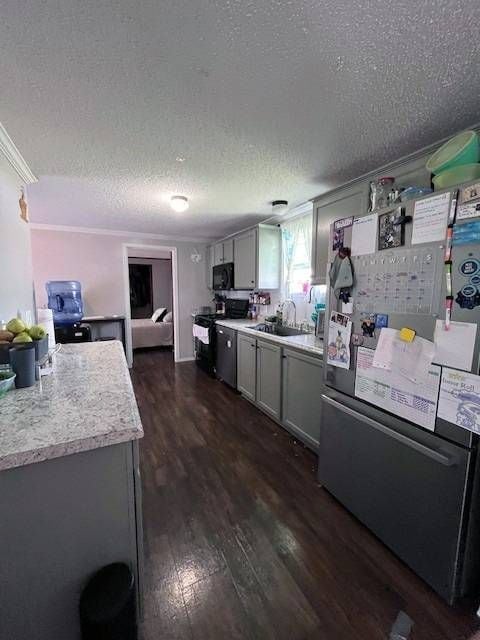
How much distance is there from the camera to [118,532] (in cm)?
91

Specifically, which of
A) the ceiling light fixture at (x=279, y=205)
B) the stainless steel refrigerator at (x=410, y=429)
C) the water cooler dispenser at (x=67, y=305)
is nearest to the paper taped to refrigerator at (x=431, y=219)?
the stainless steel refrigerator at (x=410, y=429)

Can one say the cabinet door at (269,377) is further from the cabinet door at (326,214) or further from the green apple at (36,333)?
the green apple at (36,333)

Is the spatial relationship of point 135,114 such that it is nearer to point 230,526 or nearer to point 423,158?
point 423,158

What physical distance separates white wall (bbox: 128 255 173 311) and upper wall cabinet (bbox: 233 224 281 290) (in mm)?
4204

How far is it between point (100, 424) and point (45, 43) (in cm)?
142

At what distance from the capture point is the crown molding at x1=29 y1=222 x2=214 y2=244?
4.13 metres

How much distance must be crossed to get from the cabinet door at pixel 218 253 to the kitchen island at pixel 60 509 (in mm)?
3869

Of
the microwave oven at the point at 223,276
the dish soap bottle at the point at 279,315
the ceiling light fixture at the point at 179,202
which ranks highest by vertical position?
the ceiling light fixture at the point at 179,202

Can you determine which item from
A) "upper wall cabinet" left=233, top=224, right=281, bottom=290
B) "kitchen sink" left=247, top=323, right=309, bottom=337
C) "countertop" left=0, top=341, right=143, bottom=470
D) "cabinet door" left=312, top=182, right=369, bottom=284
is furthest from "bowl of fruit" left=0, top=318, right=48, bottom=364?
"upper wall cabinet" left=233, top=224, right=281, bottom=290

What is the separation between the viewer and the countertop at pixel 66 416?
2.55 feet


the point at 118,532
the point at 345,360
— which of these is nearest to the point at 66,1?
the point at 118,532

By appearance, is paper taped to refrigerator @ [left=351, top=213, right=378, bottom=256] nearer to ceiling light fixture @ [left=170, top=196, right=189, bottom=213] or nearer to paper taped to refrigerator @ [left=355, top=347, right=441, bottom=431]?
paper taped to refrigerator @ [left=355, top=347, right=441, bottom=431]

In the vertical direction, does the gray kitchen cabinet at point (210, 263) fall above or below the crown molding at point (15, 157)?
below

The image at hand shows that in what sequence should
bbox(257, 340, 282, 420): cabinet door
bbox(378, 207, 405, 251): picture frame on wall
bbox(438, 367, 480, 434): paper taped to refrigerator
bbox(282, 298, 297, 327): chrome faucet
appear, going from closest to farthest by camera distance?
bbox(438, 367, 480, 434): paper taped to refrigerator, bbox(378, 207, 405, 251): picture frame on wall, bbox(257, 340, 282, 420): cabinet door, bbox(282, 298, 297, 327): chrome faucet
